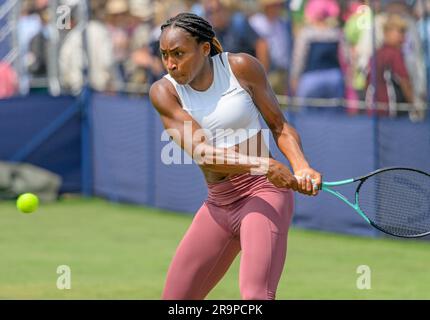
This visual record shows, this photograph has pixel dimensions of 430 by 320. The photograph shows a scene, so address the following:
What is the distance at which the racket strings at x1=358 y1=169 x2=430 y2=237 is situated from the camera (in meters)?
6.72

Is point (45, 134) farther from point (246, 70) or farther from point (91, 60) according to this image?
point (246, 70)

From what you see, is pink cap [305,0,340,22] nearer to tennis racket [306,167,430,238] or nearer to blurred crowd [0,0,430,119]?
blurred crowd [0,0,430,119]

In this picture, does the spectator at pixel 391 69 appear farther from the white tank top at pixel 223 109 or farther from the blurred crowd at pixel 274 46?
the white tank top at pixel 223 109

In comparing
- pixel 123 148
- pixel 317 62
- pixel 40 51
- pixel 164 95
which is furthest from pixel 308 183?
pixel 40 51

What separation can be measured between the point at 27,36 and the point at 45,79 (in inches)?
36.2

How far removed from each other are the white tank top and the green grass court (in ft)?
9.86

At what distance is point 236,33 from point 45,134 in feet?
10.9

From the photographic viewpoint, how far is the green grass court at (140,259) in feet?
30.3

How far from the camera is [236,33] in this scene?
13.1 meters

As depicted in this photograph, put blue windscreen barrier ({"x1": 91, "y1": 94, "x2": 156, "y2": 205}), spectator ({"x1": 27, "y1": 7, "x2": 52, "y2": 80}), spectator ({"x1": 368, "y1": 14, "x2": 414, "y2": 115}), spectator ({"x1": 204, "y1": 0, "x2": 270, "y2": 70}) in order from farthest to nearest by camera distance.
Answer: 1. spectator ({"x1": 27, "y1": 7, "x2": 52, "y2": 80})
2. blue windscreen barrier ({"x1": 91, "y1": 94, "x2": 156, "y2": 205})
3. spectator ({"x1": 204, "y1": 0, "x2": 270, "y2": 70})
4. spectator ({"x1": 368, "y1": 14, "x2": 414, "y2": 115})

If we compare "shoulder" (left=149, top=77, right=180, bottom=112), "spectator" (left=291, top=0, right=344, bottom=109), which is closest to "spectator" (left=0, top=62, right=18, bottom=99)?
"spectator" (left=291, top=0, right=344, bottom=109)

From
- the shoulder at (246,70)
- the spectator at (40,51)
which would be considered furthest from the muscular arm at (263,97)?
the spectator at (40,51)

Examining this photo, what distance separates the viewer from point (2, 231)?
40.9ft
